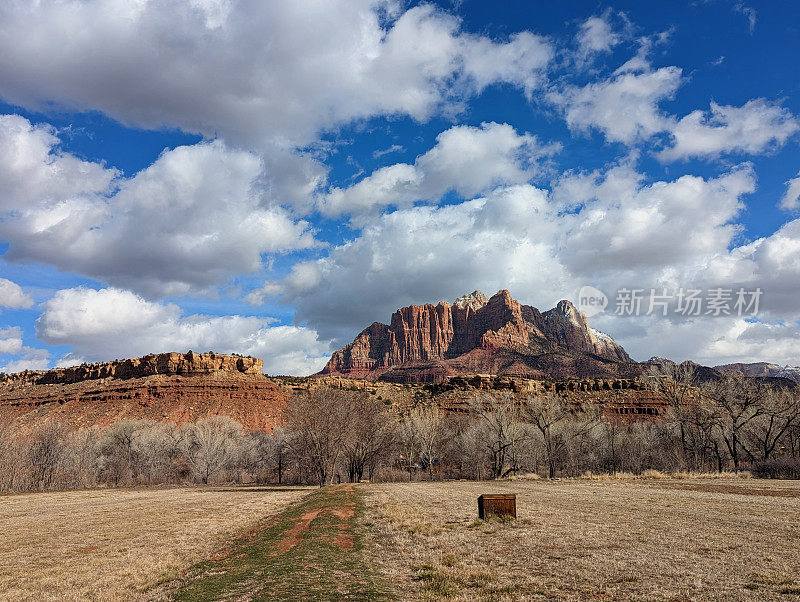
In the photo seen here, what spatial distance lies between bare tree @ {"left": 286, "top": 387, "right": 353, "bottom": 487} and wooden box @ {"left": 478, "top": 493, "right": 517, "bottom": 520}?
35.2m

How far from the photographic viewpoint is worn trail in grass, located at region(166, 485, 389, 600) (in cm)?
1004

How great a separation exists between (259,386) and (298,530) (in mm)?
110492

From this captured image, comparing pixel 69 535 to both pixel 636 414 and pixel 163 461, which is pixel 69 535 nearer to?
pixel 163 461

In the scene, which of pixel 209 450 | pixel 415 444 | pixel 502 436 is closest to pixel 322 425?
pixel 502 436

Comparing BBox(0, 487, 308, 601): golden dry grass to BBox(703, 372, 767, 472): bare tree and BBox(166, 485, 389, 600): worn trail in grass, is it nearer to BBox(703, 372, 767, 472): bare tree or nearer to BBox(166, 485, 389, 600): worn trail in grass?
BBox(166, 485, 389, 600): worn trail in grass

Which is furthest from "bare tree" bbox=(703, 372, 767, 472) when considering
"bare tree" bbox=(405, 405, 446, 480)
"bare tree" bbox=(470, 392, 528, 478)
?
"bare tree" bbox=(405, 405, 446, 480)

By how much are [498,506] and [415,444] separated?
57218 millimetres

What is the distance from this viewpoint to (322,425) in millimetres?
52406

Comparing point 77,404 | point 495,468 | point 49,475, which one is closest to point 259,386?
point 77,404

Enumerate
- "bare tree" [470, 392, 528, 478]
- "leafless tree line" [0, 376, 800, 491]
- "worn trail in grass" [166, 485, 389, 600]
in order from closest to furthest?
"worn trail in grass" [166, 485, 389, 600], "leafless tree line" [0, 376, 800, 491], "bare tree" [470, 392, 528, 478]

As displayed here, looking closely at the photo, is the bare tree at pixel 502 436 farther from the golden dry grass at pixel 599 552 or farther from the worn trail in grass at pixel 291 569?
the worn trail in grass at pixel 291 569

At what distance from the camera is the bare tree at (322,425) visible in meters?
52.7

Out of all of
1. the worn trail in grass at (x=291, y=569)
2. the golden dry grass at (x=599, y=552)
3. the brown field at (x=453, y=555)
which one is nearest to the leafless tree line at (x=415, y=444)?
the brown field at (x=453, y=555)

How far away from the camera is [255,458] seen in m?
84.4
